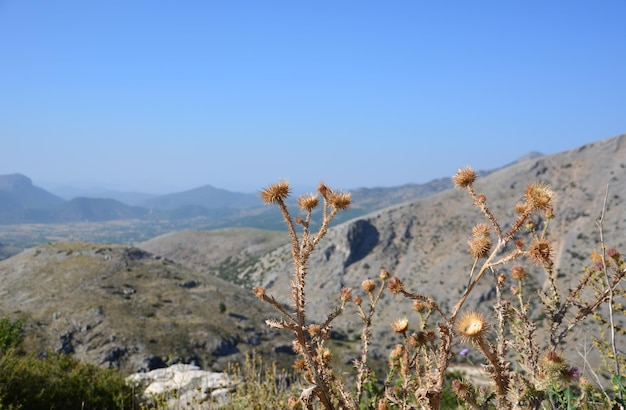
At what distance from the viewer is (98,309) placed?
42.6 metres

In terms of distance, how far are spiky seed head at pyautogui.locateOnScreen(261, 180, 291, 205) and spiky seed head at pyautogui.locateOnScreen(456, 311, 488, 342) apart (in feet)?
4.86

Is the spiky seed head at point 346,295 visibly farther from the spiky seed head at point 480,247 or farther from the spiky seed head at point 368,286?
the spiky seed head at point 480,247

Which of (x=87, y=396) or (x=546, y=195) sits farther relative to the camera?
(x=87, y=396)

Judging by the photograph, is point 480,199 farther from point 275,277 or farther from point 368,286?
point 275,277

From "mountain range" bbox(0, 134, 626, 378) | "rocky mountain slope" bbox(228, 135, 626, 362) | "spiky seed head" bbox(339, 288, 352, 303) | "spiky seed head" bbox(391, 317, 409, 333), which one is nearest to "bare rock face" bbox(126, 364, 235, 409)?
"spiky seed head" bbox(339, 288, 352, 303)

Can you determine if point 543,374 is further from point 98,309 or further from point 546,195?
point 98,309

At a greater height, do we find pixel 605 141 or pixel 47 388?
pixel 605 141

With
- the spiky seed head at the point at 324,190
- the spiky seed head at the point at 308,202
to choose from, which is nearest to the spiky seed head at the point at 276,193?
the spiky seed head at the point at 308,202

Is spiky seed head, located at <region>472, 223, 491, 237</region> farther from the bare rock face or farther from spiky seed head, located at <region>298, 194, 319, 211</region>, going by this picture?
the bare rock face

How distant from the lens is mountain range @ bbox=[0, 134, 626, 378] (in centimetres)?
3919

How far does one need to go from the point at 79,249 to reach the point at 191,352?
3446cm

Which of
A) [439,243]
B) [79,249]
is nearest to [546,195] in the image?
[79,249]

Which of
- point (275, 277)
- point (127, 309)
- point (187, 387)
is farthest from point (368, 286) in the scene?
point (275, 277)

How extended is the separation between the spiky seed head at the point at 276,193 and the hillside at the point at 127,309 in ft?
104
